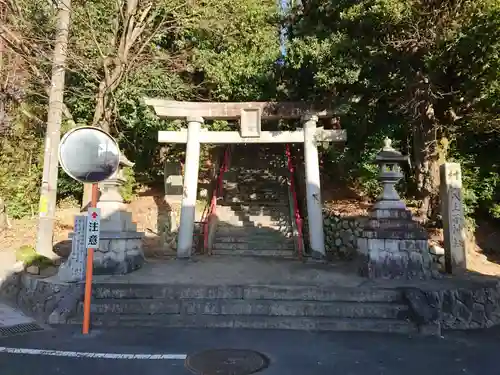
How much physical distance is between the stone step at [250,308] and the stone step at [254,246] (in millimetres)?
4539

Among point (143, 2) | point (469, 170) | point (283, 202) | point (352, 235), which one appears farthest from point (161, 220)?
point (469, 170)

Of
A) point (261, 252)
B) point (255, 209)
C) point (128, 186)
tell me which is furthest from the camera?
point (128, 186)

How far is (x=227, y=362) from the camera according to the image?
469 centimetres

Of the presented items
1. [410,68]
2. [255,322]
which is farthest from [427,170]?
[255,322]

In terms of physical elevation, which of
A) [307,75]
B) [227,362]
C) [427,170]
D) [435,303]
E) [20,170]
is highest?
[307,75]

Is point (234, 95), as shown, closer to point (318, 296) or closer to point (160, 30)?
point (160, 30)

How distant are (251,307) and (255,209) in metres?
6.75

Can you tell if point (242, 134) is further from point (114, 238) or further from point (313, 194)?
point (114, 238)

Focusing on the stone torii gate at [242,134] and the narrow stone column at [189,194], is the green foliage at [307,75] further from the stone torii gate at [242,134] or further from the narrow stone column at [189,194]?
the narrow stone column at [189,194]

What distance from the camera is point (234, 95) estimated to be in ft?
41.9

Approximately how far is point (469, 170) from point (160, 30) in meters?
10.5

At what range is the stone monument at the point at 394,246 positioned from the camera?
25.1ft

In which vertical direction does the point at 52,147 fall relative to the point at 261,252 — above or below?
above

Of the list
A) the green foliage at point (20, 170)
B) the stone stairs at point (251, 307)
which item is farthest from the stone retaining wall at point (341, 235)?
the green foliage at point (20, 170)
